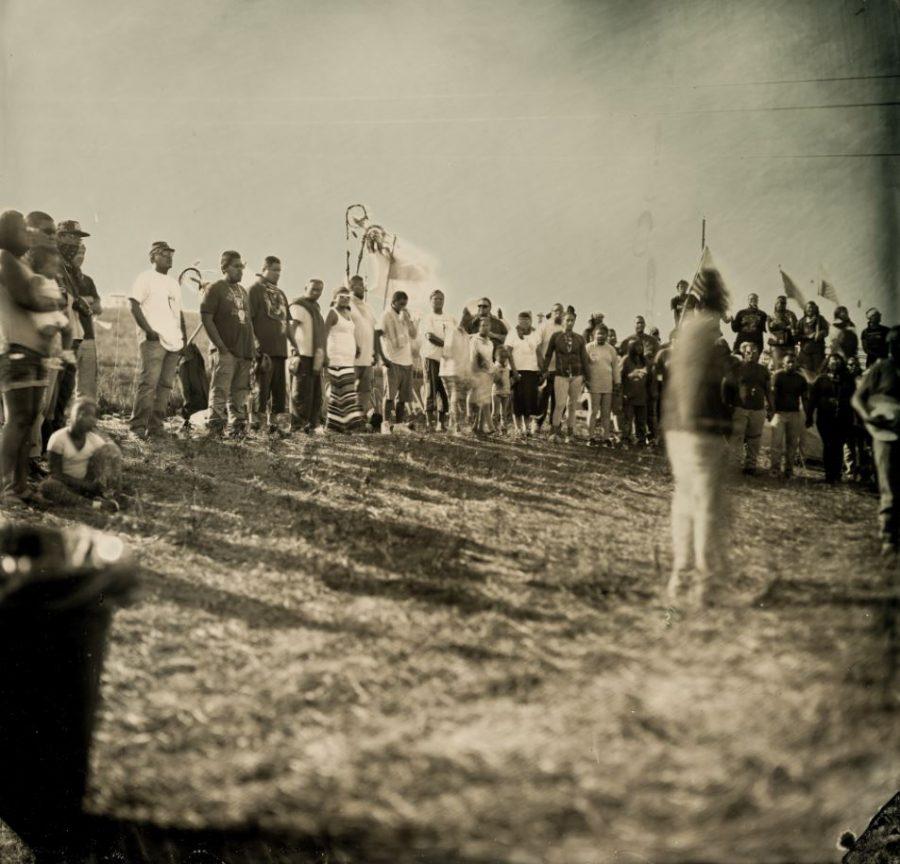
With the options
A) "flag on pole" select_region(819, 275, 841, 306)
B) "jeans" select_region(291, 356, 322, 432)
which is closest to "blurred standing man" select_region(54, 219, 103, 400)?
"jeans" select_region(291, 356, 322, 432)

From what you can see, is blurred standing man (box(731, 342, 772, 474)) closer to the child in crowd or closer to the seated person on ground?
the child in crowd

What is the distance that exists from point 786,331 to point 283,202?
57.2 inches

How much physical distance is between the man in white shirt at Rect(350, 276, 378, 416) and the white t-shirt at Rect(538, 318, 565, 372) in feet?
1.58

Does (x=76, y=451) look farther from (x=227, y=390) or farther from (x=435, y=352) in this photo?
(x=435, y=352)

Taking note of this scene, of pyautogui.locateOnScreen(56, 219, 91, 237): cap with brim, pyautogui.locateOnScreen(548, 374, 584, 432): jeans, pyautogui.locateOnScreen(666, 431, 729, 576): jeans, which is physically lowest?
pyautogui.locateOnScreen(666, 431, 729, 576): jeans

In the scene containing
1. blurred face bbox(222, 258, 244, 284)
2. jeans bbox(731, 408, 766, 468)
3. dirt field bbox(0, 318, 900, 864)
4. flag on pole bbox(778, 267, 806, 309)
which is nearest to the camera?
dirt field bbox(0, 318, 900, 864)

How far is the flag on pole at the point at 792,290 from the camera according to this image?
2.01 metres

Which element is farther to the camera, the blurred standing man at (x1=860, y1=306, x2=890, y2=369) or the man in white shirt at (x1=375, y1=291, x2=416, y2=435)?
the man in white shirt at (x1=375, y1=291, x2=416, y2=435)

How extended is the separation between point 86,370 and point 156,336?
214 mm

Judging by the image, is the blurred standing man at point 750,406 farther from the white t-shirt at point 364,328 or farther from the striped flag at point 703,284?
the white t-shirt at point 364,328

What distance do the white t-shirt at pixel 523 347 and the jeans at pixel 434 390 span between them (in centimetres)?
23

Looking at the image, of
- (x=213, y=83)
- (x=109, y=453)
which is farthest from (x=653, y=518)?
(x=213, y=83)

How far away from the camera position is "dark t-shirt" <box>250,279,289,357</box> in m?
2.10

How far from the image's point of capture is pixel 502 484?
204cm
